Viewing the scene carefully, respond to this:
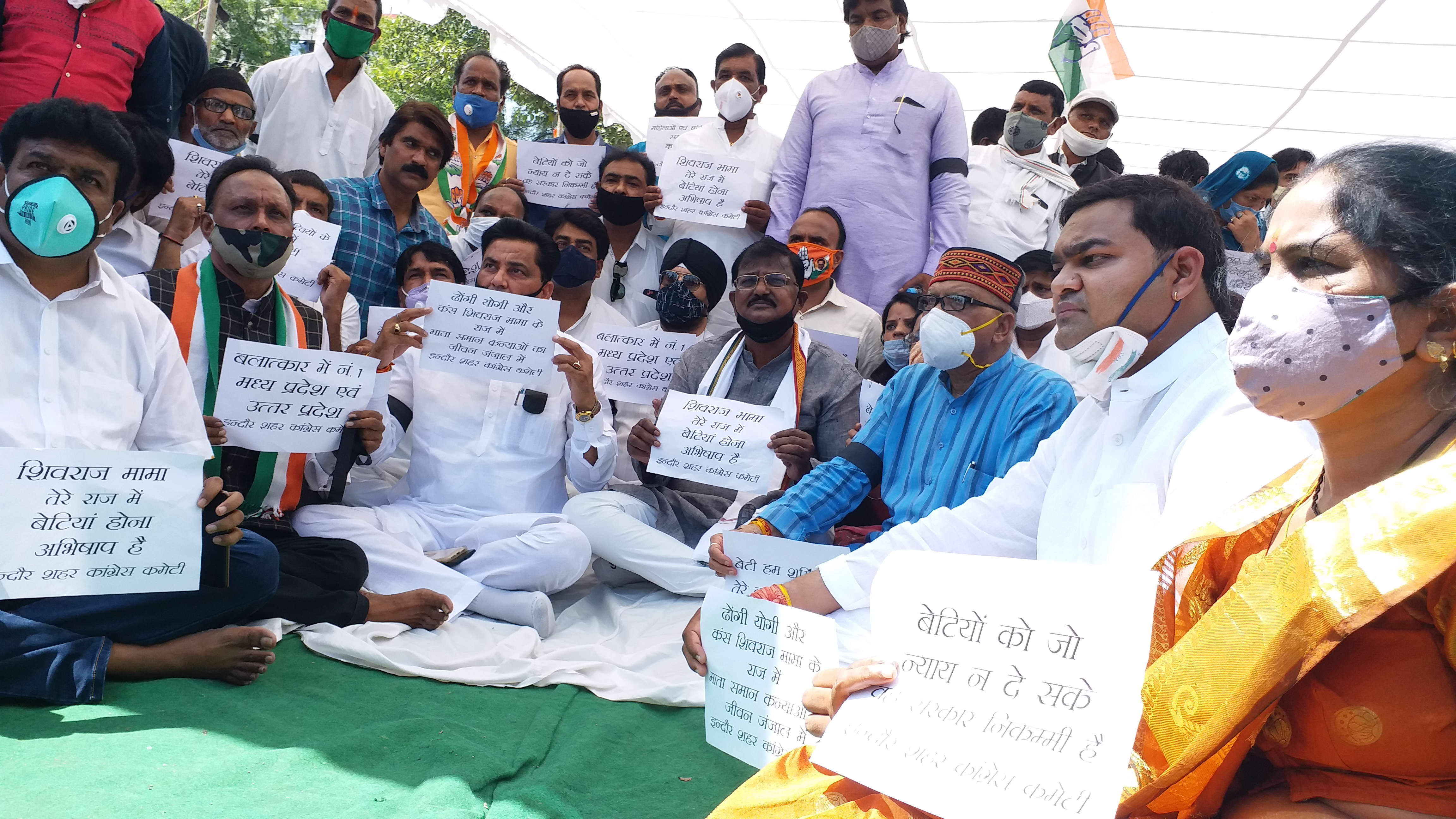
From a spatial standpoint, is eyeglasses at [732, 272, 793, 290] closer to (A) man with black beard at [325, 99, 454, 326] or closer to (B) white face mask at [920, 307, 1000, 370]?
(B) white face mask at [920, 307, 1000, 370]

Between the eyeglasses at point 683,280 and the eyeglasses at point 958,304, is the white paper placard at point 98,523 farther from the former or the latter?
the eyeglasses at point 683,280

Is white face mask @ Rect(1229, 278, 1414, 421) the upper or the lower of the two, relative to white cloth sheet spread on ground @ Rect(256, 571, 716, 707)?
upper

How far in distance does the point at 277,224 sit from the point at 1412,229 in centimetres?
380

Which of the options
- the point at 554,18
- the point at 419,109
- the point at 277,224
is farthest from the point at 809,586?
the point at 554,18

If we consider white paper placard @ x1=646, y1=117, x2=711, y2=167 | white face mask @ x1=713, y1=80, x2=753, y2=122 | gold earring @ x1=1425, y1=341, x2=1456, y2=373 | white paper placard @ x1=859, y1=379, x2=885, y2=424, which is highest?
white face mask @ x1=713, y1=80, x2=753, y2=122

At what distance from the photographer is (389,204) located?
5.70 m

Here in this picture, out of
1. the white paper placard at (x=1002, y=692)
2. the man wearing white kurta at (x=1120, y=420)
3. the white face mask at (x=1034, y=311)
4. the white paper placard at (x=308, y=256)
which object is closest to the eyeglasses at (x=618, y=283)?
the white paper placard at (x=308, y=256)

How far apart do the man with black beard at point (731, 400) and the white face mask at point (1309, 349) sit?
294 centimetres

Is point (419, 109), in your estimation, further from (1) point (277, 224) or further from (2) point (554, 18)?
(2) point (554, 18)

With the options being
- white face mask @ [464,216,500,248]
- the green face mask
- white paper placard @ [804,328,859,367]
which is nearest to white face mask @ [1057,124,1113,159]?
white paper placard @ [804,328,859,367]

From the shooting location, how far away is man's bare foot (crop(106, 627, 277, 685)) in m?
3.15

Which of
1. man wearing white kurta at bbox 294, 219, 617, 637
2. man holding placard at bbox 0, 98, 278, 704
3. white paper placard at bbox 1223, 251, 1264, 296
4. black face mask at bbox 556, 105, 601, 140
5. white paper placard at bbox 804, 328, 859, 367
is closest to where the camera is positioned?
man holding placard at bbox 0, 98, 278, 704

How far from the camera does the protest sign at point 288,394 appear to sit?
3.88 meters

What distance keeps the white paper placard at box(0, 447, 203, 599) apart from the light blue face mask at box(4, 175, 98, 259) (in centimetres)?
66
